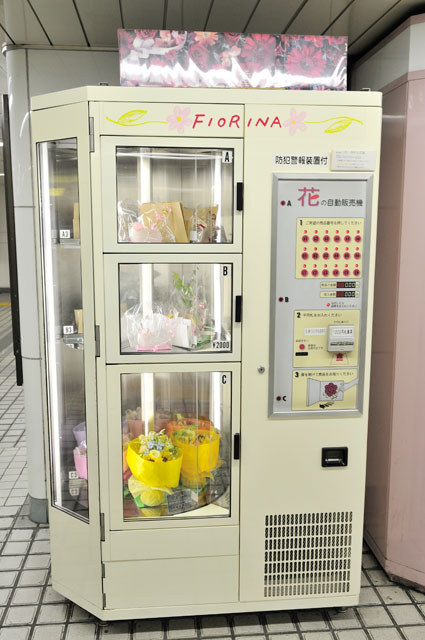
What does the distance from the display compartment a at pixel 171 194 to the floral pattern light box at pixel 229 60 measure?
304mm

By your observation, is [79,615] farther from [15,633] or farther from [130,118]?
[130,118]

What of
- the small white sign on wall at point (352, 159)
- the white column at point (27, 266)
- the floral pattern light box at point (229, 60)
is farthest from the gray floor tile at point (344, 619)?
the floral pattern light box at point (229, 60)

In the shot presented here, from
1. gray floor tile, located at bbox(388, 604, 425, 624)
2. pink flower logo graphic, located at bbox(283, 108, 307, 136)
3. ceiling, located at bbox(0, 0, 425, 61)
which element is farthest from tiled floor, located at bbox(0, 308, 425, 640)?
ceiling, located at bbox(0, 0, 425, 61)

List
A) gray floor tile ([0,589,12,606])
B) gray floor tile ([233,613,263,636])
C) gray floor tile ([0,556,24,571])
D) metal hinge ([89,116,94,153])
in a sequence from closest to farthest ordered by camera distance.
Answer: metal hinge ([89,116,94,153]), gray floor tile ([233,613,263,636]), gray floor tile ([0,589,12,606]), gray floor tile ([0,556,24,571])

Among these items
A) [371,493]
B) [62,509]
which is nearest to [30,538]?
[62,509]

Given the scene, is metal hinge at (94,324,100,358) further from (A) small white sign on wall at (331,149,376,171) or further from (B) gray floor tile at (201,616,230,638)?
(B) gray floor tile at (201,616,230,638)

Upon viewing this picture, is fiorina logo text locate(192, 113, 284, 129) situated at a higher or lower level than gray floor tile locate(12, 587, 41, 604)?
higher

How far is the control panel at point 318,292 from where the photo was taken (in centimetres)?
247

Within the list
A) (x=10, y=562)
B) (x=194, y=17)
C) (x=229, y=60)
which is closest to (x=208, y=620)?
(x=10, y=562)

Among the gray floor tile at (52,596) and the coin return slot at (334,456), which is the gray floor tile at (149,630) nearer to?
the gray floor tile at (52,596)

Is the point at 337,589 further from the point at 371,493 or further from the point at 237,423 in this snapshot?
the point at 237,423

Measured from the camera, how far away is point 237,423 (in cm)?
260

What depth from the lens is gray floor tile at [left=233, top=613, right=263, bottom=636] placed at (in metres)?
2.67

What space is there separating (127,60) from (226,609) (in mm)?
2598
